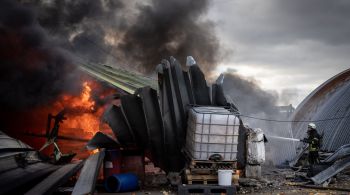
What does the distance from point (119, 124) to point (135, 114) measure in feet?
1.89

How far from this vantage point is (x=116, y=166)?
11914mm

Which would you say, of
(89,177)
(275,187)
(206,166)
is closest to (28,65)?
(89,177)

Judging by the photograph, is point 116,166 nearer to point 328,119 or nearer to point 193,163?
point 193,163

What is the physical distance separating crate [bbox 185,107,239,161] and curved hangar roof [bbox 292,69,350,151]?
7490 mm

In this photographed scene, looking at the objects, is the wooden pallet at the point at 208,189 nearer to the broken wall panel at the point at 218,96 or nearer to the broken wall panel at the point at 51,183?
the broken wall panel at the point at 218,96

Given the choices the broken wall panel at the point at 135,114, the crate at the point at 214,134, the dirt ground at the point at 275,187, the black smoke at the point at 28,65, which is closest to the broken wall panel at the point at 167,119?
the broken wall panel at the point at 135,114

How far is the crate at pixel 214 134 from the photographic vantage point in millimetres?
10422

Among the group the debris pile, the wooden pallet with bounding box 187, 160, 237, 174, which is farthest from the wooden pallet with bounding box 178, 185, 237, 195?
the debris pile

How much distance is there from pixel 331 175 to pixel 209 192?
4381 millimetres

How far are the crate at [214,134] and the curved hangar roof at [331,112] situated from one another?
24.6ft

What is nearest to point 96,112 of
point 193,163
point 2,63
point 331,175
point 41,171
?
point 2,63

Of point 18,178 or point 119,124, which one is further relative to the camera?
point 119,124

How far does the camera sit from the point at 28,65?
1623 centimetres

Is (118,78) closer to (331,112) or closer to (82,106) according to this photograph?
(82,106)
